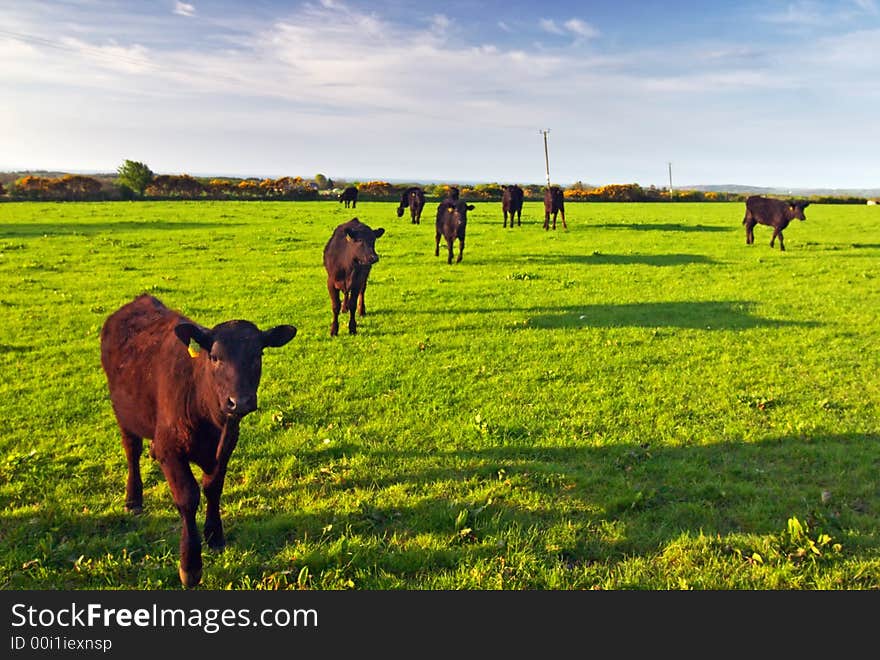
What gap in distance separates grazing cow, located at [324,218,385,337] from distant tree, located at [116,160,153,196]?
2262 inches

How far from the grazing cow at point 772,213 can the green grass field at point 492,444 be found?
961 cm

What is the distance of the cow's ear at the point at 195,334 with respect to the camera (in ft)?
13.6

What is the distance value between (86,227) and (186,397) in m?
32.9

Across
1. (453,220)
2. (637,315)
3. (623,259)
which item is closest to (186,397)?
(637,315)

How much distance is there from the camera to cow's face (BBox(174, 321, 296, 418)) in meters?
4.01

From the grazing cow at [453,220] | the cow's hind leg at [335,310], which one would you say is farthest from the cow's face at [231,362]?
the grazing cow at [453,220]

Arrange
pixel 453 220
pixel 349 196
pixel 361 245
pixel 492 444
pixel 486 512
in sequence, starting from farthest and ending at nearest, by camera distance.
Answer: pixel 349 196
pixel 453 220
pixel 361 245
pixel 492 444
pixel 486 512

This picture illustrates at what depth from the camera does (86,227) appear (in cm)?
3147

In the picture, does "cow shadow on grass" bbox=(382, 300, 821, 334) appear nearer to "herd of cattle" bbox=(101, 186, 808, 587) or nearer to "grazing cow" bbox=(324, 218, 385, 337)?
"grazing cow" bbox=(324, 218, 385, 337)

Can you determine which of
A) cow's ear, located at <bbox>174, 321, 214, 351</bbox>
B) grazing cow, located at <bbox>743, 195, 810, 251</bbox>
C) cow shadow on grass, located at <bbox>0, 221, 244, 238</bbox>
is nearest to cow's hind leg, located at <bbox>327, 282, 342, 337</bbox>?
cow's ear, located at <bbox>174, 321, 214, 351</bbox>

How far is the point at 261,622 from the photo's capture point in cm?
411

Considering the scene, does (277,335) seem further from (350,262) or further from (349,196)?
(349,196)

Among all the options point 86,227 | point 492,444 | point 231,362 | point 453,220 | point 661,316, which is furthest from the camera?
point 86,227

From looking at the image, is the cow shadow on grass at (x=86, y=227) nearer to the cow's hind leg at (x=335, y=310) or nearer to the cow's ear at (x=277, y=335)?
the cow's hind leg at (x=335, y=310)
